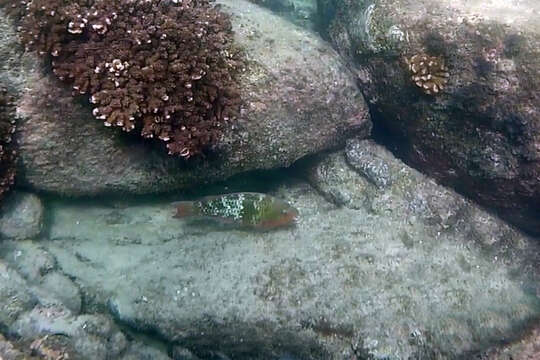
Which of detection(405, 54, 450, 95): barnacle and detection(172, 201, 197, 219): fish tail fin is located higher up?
detection(405, 54, 450, 95): barnacle

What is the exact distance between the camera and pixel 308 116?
575 centimetres

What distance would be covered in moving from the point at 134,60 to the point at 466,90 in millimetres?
4095

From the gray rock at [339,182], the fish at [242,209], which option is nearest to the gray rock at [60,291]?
the fish at [242,209]

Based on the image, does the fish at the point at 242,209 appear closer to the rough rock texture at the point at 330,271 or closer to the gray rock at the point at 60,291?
the rough rock texture at the point at 330,271

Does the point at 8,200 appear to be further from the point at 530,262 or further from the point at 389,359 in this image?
the point at 530,262

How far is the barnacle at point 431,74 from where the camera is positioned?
5465 millimetres

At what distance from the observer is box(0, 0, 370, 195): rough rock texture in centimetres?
476

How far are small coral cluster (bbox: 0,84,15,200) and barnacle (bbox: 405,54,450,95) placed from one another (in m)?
4.96

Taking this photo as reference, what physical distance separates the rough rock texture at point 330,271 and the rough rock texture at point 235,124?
78cm

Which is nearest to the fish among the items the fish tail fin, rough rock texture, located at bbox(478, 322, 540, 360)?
the fish tail fin

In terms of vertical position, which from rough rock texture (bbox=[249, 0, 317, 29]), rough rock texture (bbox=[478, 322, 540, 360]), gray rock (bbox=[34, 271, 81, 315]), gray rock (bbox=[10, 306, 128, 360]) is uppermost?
rough rock texture (bbox=[249, 0, 317, 29])

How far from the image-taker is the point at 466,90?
539 centimetres

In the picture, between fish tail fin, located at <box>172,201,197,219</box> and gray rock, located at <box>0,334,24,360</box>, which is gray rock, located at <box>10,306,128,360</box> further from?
fish tail fin, located at <box>172,201,197,219</box>

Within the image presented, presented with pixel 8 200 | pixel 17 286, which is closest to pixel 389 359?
pixel 17 286
